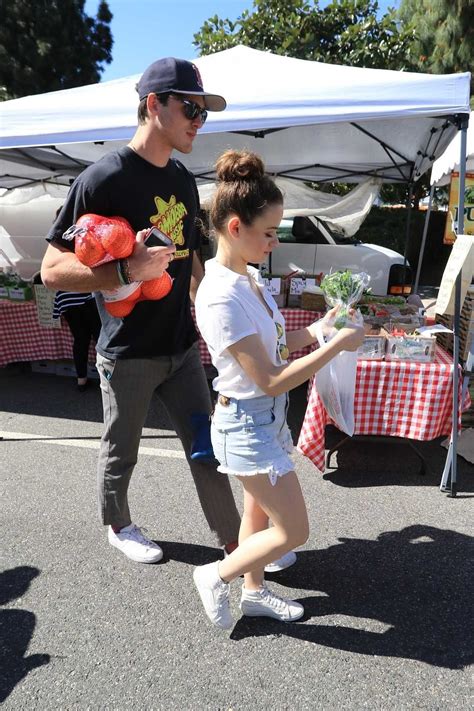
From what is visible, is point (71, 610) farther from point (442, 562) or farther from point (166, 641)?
point (442, 562)

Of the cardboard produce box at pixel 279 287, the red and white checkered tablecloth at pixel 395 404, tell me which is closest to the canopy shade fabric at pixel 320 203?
the cardboard produce box at pixel 279 287

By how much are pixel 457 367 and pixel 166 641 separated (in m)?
2.10

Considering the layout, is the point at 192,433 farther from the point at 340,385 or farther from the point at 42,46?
the point at 42,46

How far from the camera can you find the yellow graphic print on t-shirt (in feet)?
6.34

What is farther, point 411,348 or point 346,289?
point 411,348

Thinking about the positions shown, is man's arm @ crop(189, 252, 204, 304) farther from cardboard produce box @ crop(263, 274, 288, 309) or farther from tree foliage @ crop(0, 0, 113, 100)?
tree foliage @ crop(0, 0, 113, 100)

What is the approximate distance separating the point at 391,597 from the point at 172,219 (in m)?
1.84

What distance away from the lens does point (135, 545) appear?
7.84ft

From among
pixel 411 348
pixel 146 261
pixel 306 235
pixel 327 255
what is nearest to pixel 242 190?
pixel 146 261

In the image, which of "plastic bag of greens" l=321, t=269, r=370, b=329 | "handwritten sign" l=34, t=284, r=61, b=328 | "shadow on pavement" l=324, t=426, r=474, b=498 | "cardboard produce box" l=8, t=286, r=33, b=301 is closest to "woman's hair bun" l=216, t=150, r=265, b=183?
"plastic bag of greens" l=321, t=269, r=370, b=329

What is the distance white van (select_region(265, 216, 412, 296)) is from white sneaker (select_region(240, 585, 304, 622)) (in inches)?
253

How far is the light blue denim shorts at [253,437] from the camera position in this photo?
5.42 ft

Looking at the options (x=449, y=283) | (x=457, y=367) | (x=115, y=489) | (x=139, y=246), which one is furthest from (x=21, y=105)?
(x=457, y=367)

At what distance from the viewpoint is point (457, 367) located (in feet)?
9.60
